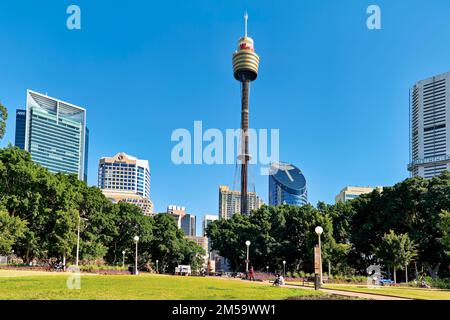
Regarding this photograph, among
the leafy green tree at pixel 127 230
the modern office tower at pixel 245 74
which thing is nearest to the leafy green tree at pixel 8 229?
the leafy green tree at pixel 127 230

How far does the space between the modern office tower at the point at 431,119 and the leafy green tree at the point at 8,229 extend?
454 ft

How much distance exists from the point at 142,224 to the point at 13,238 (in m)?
31.3

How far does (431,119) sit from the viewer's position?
558ft

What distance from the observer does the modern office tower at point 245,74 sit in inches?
5369

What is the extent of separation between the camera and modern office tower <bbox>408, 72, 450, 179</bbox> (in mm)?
162100

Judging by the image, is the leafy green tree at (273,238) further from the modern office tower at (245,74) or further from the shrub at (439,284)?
the modern office tower at (245,74)

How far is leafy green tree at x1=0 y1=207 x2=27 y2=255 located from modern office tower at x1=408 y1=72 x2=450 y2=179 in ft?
454

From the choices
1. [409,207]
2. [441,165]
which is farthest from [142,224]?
[441,165]

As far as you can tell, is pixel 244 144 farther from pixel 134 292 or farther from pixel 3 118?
pixel 134 292

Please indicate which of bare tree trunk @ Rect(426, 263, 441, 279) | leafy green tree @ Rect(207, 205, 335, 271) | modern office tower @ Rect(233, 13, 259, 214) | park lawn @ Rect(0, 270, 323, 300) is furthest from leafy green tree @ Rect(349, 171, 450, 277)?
modern office tower @ Rect(233, 13, 259, 214)

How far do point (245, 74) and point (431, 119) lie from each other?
79.2m

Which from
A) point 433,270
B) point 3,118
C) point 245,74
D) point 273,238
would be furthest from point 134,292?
point 245,74
